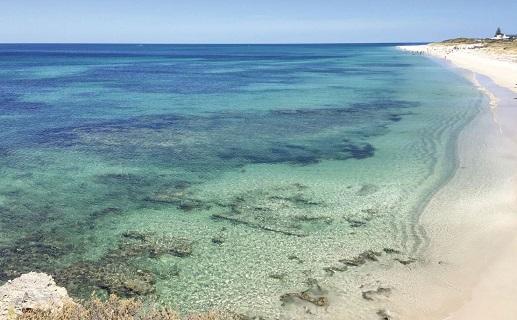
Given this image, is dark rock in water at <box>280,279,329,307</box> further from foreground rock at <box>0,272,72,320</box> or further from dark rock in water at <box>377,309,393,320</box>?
foreground rock at <box>0,272,72,320</box>

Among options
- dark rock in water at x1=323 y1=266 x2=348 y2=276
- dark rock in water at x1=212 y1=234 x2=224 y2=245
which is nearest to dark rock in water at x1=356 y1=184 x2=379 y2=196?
dark rock in water at x1=323 y1=266 x2=348 y2=276

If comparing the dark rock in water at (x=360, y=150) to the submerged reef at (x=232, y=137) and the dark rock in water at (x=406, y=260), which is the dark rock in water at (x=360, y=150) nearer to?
the submerged reef at (x=232, y=137)

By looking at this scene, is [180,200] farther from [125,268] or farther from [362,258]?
[362,258]

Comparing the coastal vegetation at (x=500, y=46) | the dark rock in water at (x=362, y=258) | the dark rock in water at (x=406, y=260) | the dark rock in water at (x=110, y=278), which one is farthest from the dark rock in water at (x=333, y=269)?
the coastal vegetation at (x=500, y=46)

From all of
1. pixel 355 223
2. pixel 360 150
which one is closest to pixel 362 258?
pixel 355 223

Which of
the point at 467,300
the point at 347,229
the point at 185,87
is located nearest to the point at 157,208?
the point at 347,229

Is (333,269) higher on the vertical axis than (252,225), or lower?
lower
